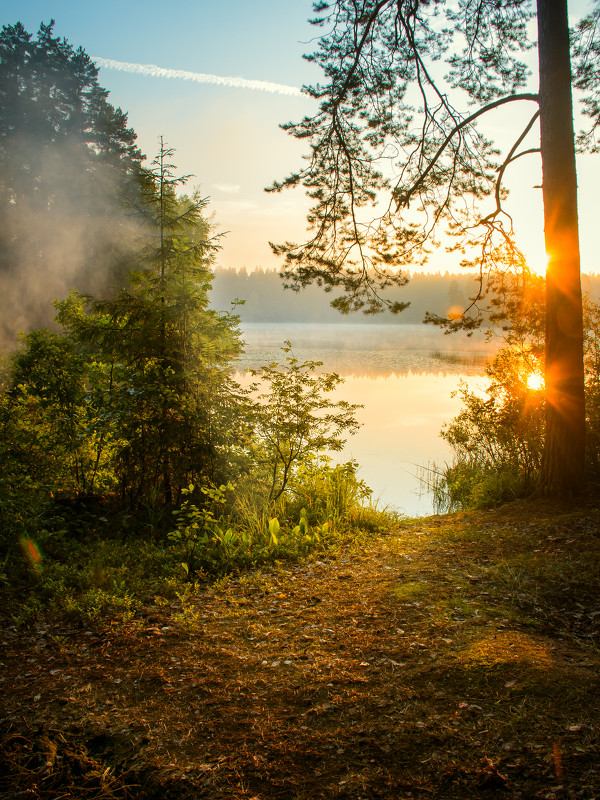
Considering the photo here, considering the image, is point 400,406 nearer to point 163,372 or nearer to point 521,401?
point 521,401

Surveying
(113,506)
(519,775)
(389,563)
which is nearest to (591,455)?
(389,563)

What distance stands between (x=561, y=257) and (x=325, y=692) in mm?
5854

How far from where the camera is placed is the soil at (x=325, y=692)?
242 centimetres

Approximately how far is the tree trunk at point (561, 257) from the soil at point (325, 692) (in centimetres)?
199

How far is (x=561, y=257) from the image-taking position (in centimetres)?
652

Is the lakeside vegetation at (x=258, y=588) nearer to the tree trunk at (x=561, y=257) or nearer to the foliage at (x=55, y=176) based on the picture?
the tree trunk at (x=561, y=257)

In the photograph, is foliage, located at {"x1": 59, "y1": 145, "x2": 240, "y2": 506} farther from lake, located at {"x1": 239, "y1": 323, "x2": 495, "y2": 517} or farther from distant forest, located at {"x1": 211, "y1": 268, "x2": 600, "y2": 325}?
distant forest, located at {"x1": 211, "y1": 268, "x2": 600, "y2": 325}

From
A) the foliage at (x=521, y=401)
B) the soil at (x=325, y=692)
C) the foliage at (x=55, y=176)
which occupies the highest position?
the foliage at (x=55, y=176)

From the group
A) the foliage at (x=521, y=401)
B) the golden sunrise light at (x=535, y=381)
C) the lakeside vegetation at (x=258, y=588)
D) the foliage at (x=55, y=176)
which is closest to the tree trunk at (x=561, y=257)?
the lakeside vegetation at (x=258, y=588)

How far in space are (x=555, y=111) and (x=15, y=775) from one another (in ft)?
26.7

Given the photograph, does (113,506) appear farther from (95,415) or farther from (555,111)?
(555,111)

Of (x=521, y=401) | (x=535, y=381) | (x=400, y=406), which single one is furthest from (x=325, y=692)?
(x=400, y=406)

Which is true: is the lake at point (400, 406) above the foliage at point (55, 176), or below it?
below

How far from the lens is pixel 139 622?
4.19 meters
